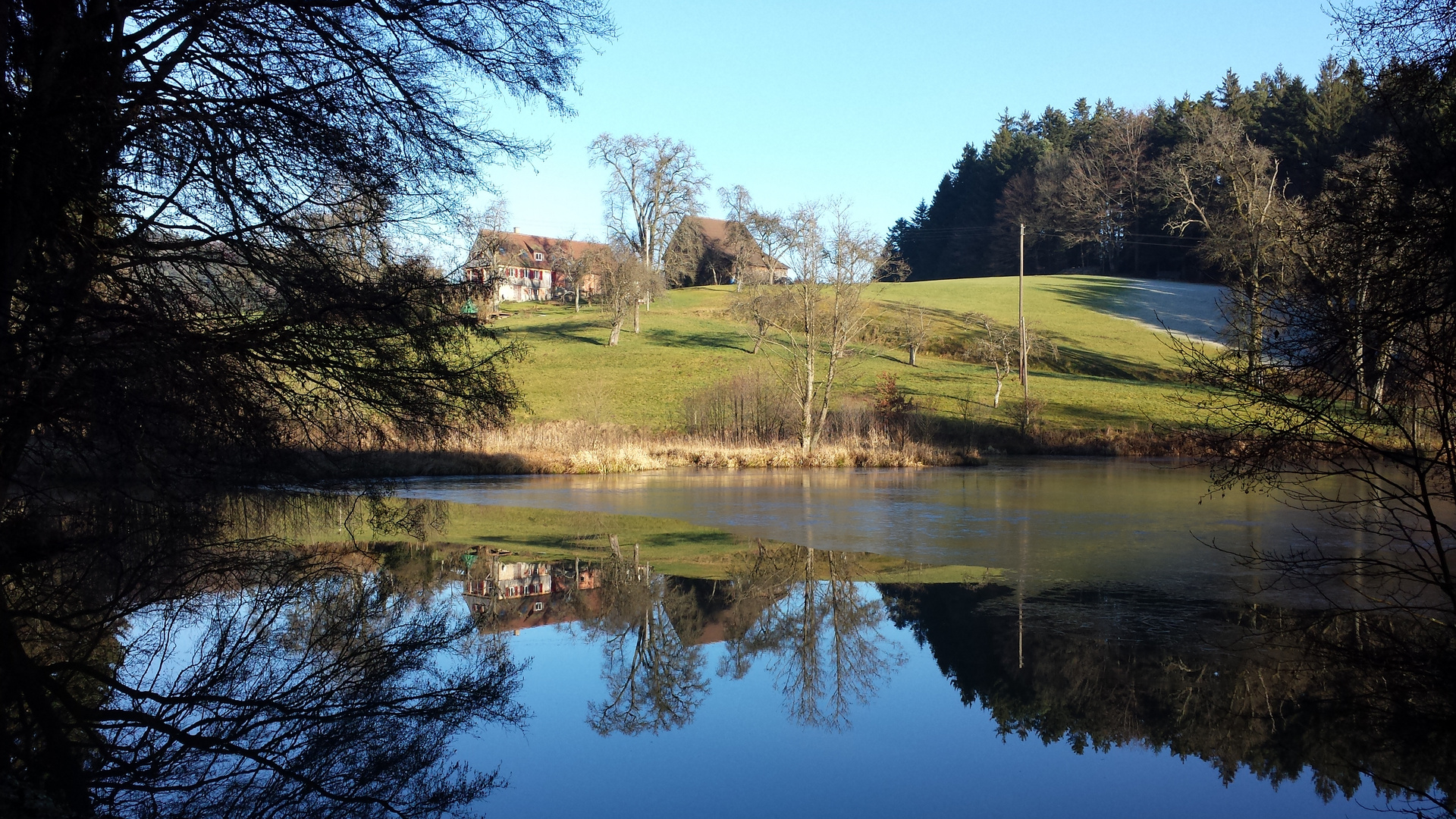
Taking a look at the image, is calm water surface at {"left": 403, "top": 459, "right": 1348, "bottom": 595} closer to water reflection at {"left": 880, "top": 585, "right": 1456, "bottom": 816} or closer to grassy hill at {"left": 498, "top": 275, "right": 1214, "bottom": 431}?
water reflection at {"left": 880, "top": 585, "right": 1456, "bottom": 816}

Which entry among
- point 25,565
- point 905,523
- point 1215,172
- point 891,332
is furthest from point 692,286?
point 25,565

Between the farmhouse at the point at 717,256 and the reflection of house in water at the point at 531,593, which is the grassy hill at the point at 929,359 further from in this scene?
the reflection of house in water at the point at 531,593

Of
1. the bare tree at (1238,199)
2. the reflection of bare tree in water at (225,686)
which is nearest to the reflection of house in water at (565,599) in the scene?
the reflection of bare tree in water at (225,686)

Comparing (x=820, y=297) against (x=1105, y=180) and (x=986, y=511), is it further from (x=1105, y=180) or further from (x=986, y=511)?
(x=1105, y=180)

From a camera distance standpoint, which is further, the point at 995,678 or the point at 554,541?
the point at 554,541

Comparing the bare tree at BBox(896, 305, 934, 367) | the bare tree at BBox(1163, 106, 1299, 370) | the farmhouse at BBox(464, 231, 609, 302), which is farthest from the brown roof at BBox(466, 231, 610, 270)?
the bare tree at BBox(1163, 106, 1299, 370)

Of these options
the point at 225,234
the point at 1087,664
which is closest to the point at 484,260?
the point at 225,234

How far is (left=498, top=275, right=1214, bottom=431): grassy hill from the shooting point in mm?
35000

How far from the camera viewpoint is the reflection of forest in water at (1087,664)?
5.72 meters

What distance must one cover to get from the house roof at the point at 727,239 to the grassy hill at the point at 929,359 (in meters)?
4.43

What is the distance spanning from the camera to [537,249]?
86.8 meters

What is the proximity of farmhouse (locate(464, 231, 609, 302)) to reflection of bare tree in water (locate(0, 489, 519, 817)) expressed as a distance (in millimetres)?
2967

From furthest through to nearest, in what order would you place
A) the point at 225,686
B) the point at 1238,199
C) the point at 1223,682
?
the point at 1238,199 → the point at 1223,682 → the point at 225,686

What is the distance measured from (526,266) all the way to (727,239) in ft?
165
